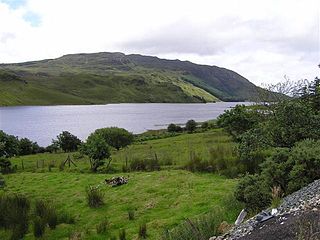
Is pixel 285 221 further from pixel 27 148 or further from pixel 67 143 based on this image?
pixel 27 148

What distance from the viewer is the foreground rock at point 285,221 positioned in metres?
7.30

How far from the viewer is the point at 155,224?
13375mm

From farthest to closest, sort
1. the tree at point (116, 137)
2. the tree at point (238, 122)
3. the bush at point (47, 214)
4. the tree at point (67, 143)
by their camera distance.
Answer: the tree at point (67, 143)
the tree at point (116, 137)
the tree at point (238, 122)
the bush at point (47, 214)

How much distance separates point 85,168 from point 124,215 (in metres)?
14.3

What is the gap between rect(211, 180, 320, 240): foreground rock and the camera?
7301 mm

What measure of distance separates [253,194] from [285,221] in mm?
2906

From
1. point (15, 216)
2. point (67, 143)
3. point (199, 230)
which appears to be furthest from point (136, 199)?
point (67, 143)

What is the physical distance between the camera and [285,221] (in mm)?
8102

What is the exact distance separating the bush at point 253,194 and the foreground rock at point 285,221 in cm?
A: 105

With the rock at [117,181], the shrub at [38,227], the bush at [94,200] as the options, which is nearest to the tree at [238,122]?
the rock at [117,181]

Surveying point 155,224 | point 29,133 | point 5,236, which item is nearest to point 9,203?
point 5,236

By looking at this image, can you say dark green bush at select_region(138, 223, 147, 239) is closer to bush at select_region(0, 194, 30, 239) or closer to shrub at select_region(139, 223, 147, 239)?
shrub at select_region(139, 223, 147, 239)

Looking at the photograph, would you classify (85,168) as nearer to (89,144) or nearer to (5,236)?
(89,144)

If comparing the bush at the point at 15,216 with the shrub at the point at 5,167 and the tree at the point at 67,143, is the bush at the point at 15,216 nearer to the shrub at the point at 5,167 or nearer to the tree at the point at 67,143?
the shrub at the point at 5,167
